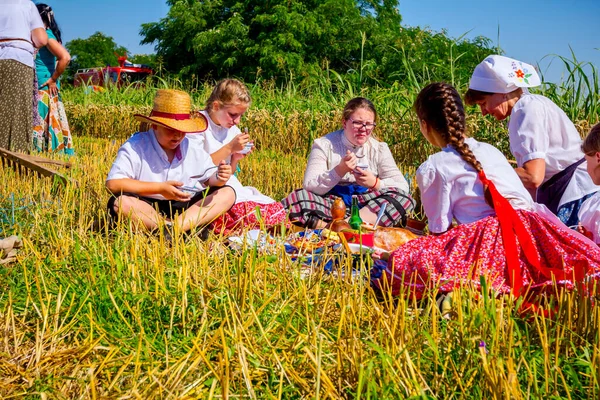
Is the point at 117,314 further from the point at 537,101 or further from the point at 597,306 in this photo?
the point at 537,101

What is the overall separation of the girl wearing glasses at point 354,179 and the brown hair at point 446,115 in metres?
1.37

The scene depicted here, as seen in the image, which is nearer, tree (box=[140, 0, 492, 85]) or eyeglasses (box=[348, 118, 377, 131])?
eyeglasses (box=[348, 118, 377, 131])

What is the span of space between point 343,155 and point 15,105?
11.7 ft

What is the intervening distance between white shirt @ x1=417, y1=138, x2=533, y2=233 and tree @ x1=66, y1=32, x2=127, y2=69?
6488cm

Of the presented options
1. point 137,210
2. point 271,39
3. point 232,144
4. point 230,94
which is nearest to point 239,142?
point 232,144

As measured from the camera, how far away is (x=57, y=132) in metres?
8.01

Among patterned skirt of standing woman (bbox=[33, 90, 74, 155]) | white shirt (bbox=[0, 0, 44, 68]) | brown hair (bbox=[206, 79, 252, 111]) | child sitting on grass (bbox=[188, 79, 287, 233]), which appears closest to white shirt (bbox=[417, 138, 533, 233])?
child sitting on grass (bbox=[188, 79, 287, 233])

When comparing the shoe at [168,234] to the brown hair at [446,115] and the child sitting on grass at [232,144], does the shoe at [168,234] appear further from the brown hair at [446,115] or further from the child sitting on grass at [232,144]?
the brown hair at [446,115]

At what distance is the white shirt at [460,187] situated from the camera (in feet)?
11.3

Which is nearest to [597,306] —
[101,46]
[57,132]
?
[57,132]

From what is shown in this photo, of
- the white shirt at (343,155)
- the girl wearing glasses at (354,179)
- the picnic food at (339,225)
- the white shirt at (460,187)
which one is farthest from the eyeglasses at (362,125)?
the white shirt at (460,187)

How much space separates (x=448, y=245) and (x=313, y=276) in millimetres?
679

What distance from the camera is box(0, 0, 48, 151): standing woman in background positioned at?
21.7 feet

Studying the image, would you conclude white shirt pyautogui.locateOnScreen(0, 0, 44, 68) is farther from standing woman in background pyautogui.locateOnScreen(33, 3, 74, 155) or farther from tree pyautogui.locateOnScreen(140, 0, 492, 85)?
tree pyautogui.locateOnScreen(140, 0, 492, 85)
